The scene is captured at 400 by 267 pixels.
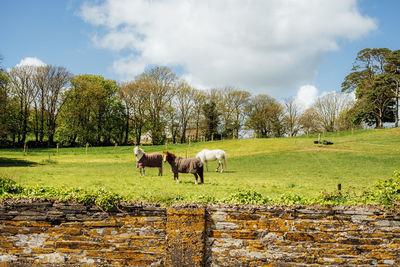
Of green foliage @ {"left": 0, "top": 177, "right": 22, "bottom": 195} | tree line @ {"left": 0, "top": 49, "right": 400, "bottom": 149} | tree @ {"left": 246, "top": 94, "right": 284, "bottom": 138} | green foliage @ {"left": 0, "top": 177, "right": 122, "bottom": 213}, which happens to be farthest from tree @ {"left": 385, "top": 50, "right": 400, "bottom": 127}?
green foliage @ {"left": 0, "top": 177, "right": 22, "bottom": 195}

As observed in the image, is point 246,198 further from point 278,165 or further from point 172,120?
point 172,120

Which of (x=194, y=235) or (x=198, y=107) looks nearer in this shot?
(x=194, y=235)

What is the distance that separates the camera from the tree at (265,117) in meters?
65.2

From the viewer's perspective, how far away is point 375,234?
548 centimetres

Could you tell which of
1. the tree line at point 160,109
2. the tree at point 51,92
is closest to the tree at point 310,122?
the tree line at point 160,109

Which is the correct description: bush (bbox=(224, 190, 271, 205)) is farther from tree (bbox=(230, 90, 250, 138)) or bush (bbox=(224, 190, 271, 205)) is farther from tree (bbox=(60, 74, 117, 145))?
tree (bbox=(230, 90, 250, 138))

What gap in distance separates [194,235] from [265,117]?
203 ft

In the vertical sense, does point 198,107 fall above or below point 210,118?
above

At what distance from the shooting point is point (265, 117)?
6544 cm

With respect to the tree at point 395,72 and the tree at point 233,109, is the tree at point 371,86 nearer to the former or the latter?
the tree at point 395,72

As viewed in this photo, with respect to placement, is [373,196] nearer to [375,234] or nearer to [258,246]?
[375,234]

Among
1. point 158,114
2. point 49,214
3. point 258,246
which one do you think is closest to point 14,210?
point 49,214

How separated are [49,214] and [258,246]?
14.0ft

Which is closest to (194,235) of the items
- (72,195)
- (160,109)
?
(72,195)
